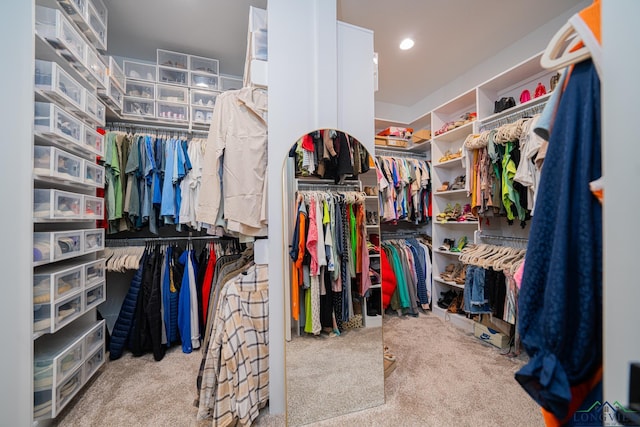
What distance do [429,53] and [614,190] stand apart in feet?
9.13

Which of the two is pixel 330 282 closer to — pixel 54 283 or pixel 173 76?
pixel 54 283

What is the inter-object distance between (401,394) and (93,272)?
7.31 ft

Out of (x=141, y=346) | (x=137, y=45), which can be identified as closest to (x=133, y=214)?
(x=141, y=346)

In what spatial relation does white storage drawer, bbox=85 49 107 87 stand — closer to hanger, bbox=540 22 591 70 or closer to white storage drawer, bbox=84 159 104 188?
white storage drawer, bbox=84 159 104 188

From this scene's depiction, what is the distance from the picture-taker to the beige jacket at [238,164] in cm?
146

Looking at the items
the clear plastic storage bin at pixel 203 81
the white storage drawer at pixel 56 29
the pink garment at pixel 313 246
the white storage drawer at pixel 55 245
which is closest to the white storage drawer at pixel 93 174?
the white storage drawer at pixel 55 245

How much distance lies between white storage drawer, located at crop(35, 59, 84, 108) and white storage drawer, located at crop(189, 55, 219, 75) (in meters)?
1.25

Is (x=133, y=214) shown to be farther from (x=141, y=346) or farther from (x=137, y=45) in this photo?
(x=137, y=45)

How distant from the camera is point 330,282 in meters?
1.51

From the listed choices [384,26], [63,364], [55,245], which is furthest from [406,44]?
[63,364]

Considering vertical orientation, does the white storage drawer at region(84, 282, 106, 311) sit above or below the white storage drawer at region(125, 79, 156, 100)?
below

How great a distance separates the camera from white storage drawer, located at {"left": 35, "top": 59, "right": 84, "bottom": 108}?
50.6 inches

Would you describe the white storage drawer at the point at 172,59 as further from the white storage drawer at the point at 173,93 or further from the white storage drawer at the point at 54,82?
the white storage drawer at the point at 54,82

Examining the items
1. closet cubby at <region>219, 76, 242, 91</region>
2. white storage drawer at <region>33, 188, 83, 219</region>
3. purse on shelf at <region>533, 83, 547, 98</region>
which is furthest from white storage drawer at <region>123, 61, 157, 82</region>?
purse on shelf at <region>533, 83, 547, 98</region>
